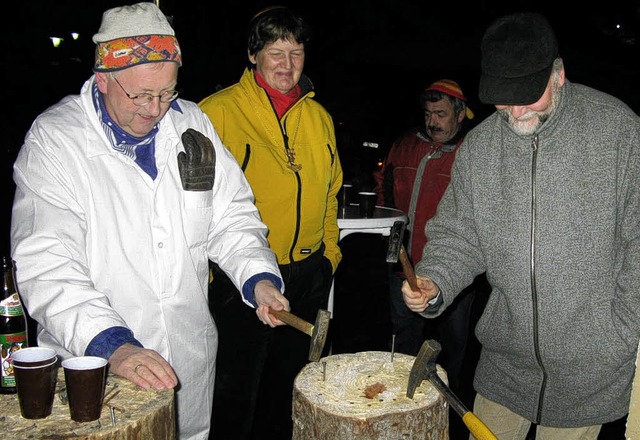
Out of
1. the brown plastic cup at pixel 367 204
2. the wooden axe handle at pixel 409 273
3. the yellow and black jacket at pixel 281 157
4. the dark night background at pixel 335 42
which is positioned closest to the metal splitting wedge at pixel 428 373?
the wooden axe handle at pixel 409 273

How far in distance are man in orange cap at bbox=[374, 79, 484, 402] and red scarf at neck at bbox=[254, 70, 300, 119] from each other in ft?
4.79

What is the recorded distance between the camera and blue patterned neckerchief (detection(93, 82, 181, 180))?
8.56 ft

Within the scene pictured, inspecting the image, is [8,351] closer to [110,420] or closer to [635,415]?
[110,420]

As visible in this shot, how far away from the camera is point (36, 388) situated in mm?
1984

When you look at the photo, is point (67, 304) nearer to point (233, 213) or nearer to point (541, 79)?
point (233, 213)

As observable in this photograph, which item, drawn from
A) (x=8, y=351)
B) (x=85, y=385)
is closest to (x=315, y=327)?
(x=85, y=385)

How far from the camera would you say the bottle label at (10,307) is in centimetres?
259

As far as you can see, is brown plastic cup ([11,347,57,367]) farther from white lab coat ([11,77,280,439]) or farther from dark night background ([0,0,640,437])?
dark night background ([0,0,640,437])

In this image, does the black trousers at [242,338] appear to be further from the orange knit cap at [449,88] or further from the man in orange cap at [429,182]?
the orange knit cap at [449,88]

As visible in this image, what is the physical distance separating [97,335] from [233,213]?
102 cm

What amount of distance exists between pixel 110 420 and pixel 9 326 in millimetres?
907

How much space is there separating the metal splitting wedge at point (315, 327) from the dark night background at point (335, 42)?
31.7 ft

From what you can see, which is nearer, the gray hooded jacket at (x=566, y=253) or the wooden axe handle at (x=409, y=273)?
the gray hooded jacket at (x=566, y=253)

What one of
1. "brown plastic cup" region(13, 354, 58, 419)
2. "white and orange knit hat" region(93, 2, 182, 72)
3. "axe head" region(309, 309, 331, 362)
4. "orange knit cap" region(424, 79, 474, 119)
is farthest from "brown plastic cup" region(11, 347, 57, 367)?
"orange knit cap" region(424, 79, 474, 119)
